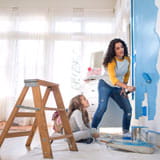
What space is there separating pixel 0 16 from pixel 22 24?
528 mm

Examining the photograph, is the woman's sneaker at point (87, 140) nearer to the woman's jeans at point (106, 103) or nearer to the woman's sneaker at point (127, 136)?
the woman's jeans at point (106, 103)

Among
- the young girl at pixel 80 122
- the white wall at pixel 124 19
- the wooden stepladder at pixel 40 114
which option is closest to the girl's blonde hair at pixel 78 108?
the young girl at pixel 80 122

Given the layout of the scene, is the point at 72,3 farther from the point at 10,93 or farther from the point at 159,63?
the point at 159,63

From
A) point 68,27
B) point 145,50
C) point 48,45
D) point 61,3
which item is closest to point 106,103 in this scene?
point 145,50

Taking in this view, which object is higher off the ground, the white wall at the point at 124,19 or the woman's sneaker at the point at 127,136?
the white wall at the point at 124,19

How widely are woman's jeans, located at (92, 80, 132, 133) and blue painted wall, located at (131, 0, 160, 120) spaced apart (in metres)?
0.19

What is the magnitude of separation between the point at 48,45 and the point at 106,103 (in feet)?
10.1

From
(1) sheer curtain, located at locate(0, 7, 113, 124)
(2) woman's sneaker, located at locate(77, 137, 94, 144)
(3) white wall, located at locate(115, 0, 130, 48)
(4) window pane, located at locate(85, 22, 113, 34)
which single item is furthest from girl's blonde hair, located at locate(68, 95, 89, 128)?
(4) window pane, located at locate(85, 22, 113, 34)

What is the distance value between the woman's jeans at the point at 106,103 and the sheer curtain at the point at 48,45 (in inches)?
98.6

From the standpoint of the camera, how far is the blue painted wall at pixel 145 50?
1.97 metres

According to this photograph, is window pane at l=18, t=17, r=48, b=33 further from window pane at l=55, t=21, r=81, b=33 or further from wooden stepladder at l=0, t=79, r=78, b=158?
wooden stepladder at l=0, t=79, r=78, b=158

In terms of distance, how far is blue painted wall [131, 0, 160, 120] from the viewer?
6.45 ft

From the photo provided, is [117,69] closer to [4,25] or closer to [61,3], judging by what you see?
[61,3]

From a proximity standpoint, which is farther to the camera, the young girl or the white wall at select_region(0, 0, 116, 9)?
the white wall at select_region(0, 0, 116, 9)
